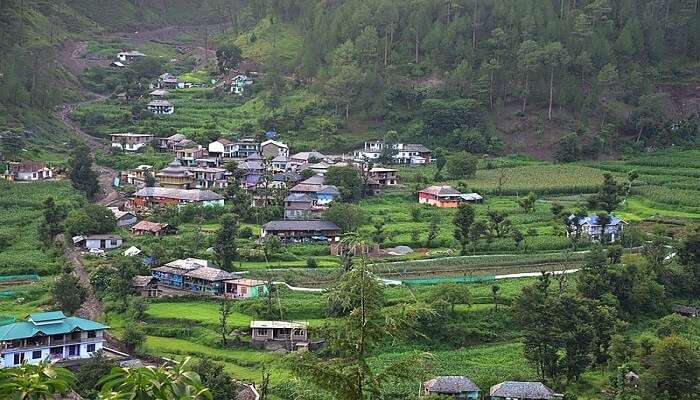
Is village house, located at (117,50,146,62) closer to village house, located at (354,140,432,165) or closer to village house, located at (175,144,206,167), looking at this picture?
village house, located at (175,144,206,167)

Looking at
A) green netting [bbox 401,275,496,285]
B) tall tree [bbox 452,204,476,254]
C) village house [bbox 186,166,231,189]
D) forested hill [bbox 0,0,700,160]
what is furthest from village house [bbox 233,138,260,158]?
green netting [bbox 401,275,496,285]

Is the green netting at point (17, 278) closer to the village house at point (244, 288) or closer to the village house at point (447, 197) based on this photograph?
the village house at point (244, 288)

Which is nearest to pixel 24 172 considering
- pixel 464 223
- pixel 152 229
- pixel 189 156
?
pixel 189 156

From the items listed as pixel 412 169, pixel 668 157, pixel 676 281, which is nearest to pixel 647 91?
pixel 668 157

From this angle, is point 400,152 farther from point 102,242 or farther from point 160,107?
point 102,242

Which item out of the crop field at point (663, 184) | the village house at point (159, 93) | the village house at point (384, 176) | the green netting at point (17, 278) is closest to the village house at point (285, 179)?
the village house at point (384, 176)

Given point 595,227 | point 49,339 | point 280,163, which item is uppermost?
point 280,163
